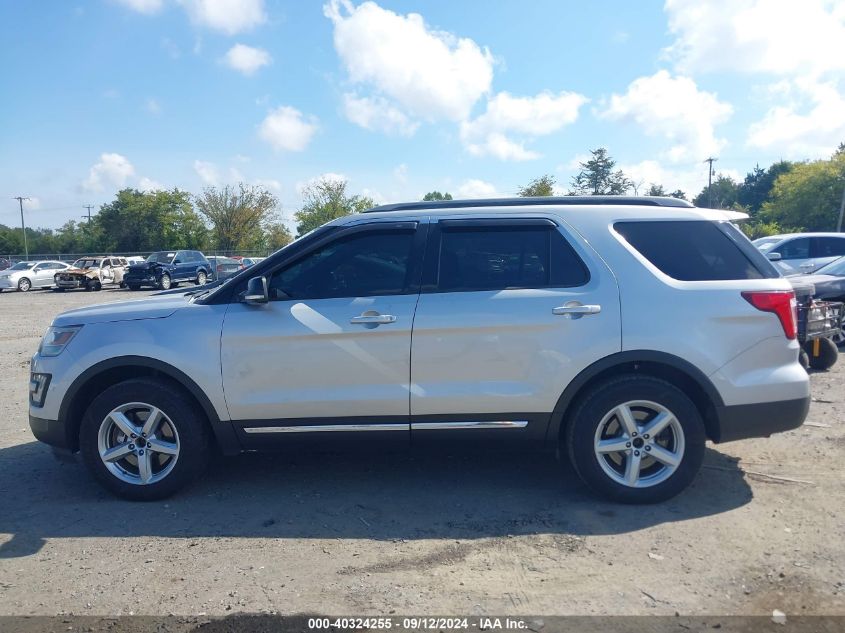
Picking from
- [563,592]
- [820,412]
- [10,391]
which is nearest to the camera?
[563,592]

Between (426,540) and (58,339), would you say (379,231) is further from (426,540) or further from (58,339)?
(58,339)

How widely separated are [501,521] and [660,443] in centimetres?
118

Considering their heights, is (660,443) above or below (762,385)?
below

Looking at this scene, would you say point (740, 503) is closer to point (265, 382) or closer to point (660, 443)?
point (660, 443)

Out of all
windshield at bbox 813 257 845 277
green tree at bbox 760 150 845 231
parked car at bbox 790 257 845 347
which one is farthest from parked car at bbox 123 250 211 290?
green tree at bbox 760 150 845 231

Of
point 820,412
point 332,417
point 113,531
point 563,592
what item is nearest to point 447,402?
Result: point 332,417

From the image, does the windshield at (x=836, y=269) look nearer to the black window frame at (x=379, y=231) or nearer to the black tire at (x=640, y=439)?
the black tire at (x=640, y=439)

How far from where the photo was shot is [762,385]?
4.12 m

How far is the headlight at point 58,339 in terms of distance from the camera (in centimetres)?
442

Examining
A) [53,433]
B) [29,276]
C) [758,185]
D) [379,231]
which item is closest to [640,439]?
[379,231]

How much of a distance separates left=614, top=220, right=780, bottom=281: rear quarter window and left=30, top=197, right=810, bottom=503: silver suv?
0.04ft

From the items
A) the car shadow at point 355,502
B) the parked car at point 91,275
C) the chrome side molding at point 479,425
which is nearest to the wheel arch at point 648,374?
the chrome side molding at point 479,425

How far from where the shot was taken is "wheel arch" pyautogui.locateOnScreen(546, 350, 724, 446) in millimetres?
4105

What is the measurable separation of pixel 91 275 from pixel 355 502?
103 ft
